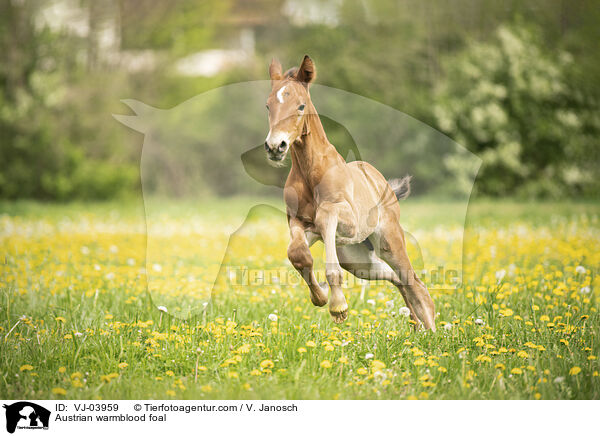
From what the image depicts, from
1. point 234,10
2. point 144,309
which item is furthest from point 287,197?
point 234,10

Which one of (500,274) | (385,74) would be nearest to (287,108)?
(500,274)

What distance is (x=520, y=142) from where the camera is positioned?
13844mm

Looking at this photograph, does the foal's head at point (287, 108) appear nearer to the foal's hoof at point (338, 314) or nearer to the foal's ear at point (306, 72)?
the foal's ear at point (306, 72)

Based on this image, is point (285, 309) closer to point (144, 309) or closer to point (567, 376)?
point (144, 309)

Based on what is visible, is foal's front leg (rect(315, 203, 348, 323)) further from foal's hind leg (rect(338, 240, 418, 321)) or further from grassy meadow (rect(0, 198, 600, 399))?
foal's hind leg (rect(338, 240, 418, 321))

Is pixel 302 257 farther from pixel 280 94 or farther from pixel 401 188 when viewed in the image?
pixel 401 188

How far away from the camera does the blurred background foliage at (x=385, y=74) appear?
527 inches

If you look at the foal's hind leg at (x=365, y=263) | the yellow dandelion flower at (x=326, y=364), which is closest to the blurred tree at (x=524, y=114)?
the foal's hind leg at (x=365, y=263)

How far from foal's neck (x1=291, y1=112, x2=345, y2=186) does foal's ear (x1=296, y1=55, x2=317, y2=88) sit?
22cm

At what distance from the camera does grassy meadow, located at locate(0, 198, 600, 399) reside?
11.6 feet

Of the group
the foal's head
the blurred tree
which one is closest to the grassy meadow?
the foal's head

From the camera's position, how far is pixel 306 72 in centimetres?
363

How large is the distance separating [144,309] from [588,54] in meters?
12.5
